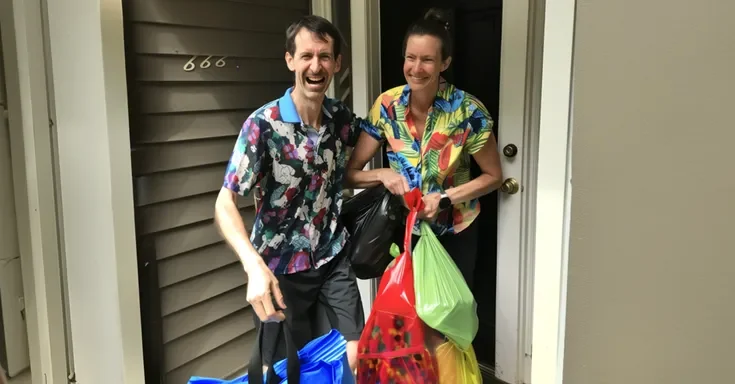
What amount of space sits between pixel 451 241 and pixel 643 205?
1.12 m

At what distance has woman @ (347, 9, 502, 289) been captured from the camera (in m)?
1.69

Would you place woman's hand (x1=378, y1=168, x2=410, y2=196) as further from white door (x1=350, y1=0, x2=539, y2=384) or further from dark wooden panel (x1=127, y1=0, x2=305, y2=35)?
dark wooden panel (x1=127, y1=0, x2=305, y2=35)

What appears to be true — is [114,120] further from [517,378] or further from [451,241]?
[517,378]

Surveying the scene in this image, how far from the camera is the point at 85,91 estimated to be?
1695 mm

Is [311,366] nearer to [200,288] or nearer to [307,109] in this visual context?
[307,109]

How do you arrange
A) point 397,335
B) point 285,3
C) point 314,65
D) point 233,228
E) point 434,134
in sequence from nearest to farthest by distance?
1. point 233,228
2. point 314,65
3. point 397,335
4. point 434,134
5. point 285,3

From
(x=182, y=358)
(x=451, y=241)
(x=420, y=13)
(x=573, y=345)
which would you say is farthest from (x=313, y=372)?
(x=420, y=13)

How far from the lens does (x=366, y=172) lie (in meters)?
1.77

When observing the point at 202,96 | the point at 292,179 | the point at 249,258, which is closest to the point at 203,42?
the point at 202,96

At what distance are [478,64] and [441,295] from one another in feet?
3.27

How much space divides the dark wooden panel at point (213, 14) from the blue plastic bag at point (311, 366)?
1.10 metres

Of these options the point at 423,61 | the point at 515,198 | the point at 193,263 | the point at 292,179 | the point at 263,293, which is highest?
the point at 423,61

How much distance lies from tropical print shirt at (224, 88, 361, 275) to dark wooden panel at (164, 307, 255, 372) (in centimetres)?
70

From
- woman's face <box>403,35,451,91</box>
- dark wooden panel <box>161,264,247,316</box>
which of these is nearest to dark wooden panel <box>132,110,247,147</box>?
dark wooden panel <box>161,264,247,316</box>
